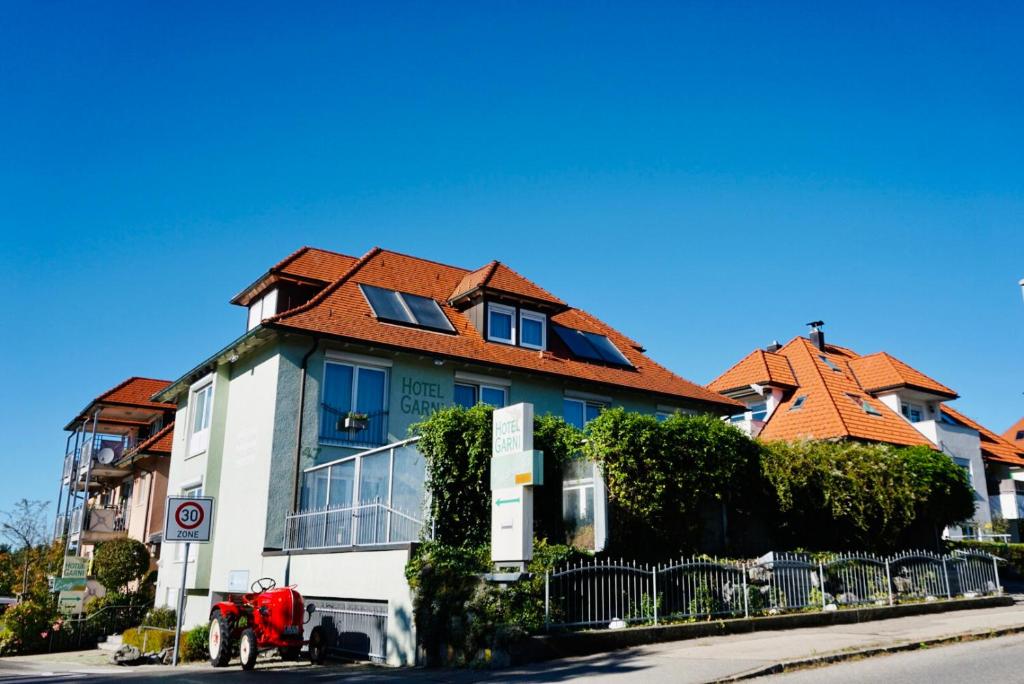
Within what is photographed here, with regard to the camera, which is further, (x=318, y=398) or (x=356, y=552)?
(x=318, y=398)

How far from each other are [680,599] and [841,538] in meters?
7.55

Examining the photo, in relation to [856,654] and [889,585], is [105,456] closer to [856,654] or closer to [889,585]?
[889,585]

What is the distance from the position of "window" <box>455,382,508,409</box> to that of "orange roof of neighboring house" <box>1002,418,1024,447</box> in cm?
5523

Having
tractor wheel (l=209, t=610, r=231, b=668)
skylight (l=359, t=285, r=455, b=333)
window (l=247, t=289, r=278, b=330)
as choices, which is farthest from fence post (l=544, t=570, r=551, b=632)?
window (l=247, t=289, r=278, b=330)

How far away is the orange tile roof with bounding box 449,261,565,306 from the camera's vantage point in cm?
2408

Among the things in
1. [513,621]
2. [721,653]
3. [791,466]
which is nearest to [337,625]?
[513,621]

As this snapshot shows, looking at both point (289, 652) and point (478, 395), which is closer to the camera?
point (289, 652)

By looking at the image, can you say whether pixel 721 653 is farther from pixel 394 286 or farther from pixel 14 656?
pixel 14 656

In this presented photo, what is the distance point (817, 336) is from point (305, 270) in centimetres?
2534

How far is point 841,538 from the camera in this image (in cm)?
2066

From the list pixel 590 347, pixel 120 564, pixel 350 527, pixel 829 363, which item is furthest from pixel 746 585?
pixel 829 363

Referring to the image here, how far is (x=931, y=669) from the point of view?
10359 mm

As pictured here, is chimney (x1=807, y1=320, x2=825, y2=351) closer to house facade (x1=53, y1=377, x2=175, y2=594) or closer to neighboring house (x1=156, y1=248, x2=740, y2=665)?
neighboring house (x1=156, y1=248, x2=740, y2=665)

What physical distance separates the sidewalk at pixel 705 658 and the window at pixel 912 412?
21577mm
